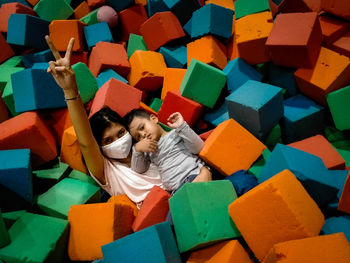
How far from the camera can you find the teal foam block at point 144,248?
3.28 ft

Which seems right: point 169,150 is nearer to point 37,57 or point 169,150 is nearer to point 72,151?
point 72,151

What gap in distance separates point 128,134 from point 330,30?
1.59m

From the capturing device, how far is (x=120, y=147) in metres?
1.50

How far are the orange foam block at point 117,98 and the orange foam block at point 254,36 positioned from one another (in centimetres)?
86

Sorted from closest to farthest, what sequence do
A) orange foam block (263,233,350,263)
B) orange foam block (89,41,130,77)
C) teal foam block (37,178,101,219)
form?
orange foam block (263,233,350,263) < teal foam block (37,178,101,219) < orange foam block (89,41,130,77)

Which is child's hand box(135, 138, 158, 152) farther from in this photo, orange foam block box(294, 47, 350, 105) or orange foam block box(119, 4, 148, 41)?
orange foam block box(119, 4, 148, 41)

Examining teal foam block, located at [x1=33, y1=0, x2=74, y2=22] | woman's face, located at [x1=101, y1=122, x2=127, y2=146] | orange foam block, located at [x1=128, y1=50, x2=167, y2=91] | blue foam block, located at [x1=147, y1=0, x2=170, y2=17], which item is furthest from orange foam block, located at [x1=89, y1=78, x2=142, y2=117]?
teal foam block, located at [x1=33, y1=0, x2=74, y2=22]

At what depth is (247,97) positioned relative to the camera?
4.93ft

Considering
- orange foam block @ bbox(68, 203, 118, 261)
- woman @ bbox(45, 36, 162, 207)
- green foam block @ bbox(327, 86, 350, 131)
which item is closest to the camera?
orange foam block @ bbox(68, 203, 118, 261)

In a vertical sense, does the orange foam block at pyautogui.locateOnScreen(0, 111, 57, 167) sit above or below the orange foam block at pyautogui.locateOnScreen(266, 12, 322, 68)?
below

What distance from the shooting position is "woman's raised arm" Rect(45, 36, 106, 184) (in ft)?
4.00

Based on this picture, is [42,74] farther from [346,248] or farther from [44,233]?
[346,248]

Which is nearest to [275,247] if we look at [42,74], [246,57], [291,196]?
[291,196]

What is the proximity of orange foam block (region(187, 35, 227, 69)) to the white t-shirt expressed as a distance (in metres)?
1.06
